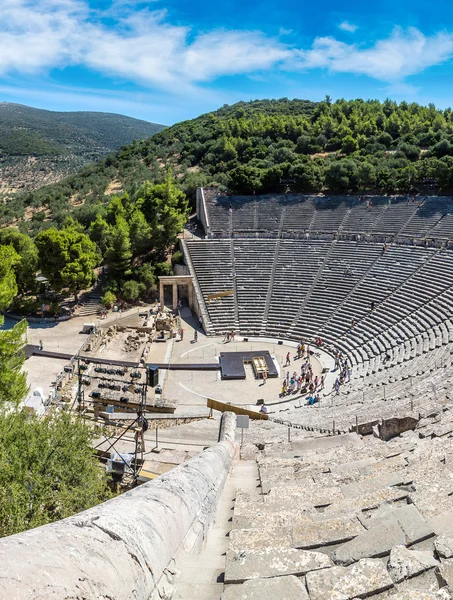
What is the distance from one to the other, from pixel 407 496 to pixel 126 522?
9.36ft

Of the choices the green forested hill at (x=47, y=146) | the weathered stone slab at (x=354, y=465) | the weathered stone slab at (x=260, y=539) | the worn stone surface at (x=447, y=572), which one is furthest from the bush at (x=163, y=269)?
the green forested hill at (x=47, y=146)

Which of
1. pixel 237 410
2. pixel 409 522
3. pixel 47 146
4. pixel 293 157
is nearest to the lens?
pixel 409 522

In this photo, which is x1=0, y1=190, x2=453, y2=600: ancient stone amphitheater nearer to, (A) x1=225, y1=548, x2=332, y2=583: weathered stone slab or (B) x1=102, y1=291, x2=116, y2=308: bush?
(A) x1=225, y1=548, x2=332, y2=583: weathered stone slab

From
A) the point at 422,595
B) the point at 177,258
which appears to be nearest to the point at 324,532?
the point at 422,595

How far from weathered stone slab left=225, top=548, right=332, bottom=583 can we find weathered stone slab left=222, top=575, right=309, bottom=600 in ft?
0.45

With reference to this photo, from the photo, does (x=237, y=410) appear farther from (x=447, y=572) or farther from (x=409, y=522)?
(x=447, y=572)

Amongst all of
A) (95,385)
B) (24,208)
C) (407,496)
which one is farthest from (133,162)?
(407,496)

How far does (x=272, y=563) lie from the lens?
3037 mm

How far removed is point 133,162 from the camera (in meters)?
70.0

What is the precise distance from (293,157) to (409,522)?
50587 millimetres

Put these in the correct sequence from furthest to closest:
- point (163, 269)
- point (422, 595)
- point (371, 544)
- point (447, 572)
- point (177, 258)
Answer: point (177, 258) → point (163, 269) → point (371, 544) → point (447, 572) → point (422, 595)

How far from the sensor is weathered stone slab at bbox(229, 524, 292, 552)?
138 inches

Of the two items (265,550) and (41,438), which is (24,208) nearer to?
(41,438)

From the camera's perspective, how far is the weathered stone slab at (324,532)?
3.48 m
